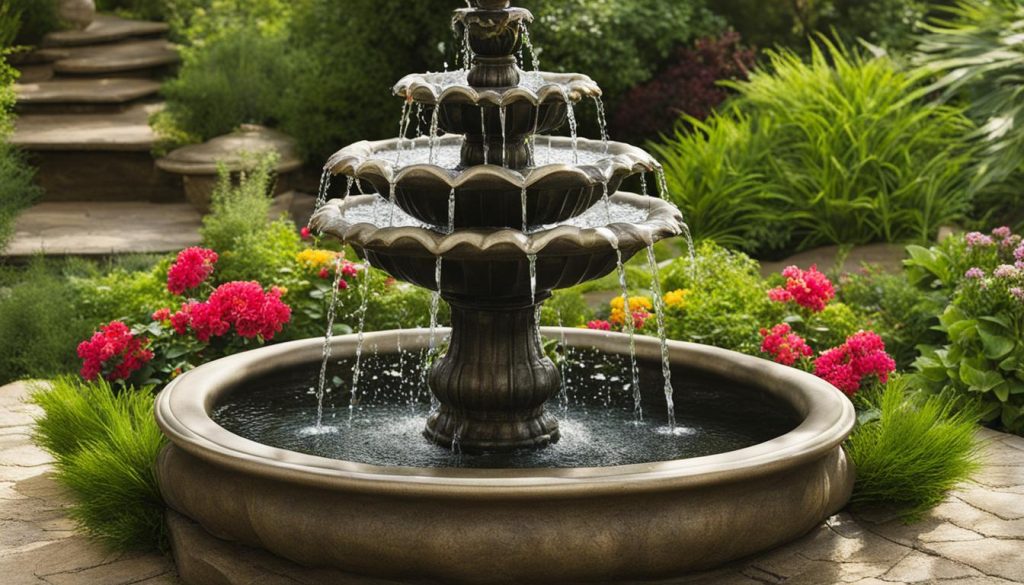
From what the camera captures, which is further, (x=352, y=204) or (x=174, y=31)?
(x=174, y=31)

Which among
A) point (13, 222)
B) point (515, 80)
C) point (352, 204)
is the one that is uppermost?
point (515, 80)

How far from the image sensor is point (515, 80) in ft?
16.3

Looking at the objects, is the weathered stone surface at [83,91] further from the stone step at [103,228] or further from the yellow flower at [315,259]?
the yellow flower at [315,259]

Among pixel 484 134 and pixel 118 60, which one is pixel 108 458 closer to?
pixel 484 134

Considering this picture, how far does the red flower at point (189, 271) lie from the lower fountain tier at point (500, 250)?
1.79 meters

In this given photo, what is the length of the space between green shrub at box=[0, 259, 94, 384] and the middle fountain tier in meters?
2.52

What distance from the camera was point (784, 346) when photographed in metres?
6.29

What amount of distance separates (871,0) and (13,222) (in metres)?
8.67

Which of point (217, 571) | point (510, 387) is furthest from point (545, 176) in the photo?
point (217, 571)

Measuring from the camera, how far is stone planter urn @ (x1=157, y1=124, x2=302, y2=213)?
11391 millimetres

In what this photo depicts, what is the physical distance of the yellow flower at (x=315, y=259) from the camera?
24.4ft

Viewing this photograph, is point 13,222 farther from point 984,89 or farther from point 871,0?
point 871,0

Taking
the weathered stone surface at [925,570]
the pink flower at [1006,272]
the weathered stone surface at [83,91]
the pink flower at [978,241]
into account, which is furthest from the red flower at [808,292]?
the weathered stone surface at [83,91]

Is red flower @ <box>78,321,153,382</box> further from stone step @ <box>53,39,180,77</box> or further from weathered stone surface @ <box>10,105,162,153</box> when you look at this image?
stone step @ <box>53,39,180,77</box>
